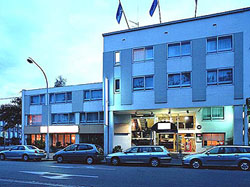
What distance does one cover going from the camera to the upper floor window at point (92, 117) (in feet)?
97.8

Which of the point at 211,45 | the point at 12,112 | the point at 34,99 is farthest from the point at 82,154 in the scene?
the point at 12,112

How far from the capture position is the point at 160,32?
23.9 m

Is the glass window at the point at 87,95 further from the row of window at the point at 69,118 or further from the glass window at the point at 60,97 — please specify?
the glass window at the point at 60,97

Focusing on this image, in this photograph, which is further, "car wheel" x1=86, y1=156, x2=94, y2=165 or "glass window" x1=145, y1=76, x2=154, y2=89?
"glass window" x1=145, y1=76, x2=154, y2=89

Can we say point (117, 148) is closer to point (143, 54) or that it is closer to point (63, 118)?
point (143, 54)

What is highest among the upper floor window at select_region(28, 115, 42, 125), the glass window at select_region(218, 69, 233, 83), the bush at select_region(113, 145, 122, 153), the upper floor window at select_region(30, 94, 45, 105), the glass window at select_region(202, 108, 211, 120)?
the glass window at select_region(218, 69, 233, 83)

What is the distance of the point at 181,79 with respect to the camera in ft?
75.2

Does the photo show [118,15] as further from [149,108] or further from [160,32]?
[149,108]

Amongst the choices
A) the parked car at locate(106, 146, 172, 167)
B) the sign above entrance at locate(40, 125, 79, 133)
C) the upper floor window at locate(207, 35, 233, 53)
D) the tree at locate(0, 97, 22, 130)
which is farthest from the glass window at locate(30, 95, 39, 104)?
the upper floor window at locate(207, 35, 233, 53)

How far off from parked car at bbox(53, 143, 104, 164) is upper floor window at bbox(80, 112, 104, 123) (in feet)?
29.4

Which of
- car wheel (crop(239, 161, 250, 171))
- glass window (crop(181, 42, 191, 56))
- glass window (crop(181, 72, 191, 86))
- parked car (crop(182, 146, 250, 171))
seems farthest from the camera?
glass window (crop(181, 42, 191, 56))

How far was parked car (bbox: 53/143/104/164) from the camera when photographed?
66.3 feet

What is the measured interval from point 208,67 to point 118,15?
9.19 m

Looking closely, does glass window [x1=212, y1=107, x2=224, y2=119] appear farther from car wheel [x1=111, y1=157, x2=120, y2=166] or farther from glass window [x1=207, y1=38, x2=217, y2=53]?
car wheel [x1=111, y1=157, x2=120, y2=166]
